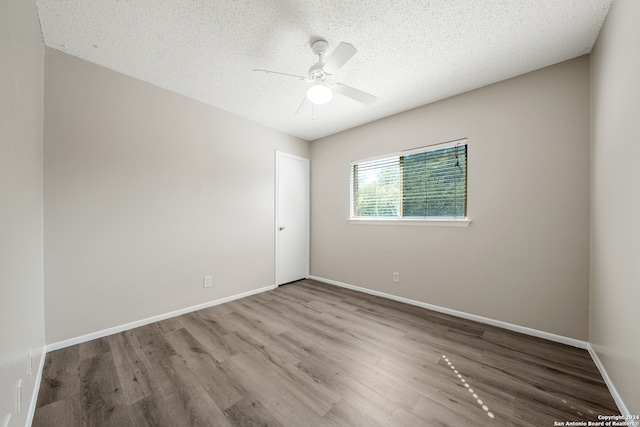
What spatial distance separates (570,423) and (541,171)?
1.88 metres

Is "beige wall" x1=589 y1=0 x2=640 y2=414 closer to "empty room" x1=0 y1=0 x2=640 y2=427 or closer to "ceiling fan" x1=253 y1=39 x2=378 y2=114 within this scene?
"empty room" x1=0 y1=0 x2=640 y2=427

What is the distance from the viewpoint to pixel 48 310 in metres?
1.93

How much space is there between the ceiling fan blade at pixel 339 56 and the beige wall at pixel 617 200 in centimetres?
149

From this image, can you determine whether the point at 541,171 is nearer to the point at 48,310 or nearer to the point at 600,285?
the point at 600,285

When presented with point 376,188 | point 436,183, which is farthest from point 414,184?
point 376,188

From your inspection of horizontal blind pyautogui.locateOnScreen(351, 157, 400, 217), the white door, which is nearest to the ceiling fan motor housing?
horizontal blind pyautogui.locateOnScreen(351, 157, 400, 217)

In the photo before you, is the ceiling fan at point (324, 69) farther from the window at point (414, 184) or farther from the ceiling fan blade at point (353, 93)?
the window at point (414, 184)

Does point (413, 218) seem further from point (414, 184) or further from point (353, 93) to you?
point (353, 93)

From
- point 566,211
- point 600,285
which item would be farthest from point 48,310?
point 566,211

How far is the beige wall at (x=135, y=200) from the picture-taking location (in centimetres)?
→ 198

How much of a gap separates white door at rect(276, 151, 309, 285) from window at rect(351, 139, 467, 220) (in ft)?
3.11

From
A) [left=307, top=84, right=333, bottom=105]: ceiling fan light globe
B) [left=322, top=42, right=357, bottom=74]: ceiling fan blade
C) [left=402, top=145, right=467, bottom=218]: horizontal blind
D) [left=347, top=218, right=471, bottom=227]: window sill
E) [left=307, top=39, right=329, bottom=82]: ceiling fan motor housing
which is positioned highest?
[left=307, top=39, right=329, bottom=82]: ceiling fan motor housing

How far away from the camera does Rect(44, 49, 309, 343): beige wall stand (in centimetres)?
198

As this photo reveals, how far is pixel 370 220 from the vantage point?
340cm
